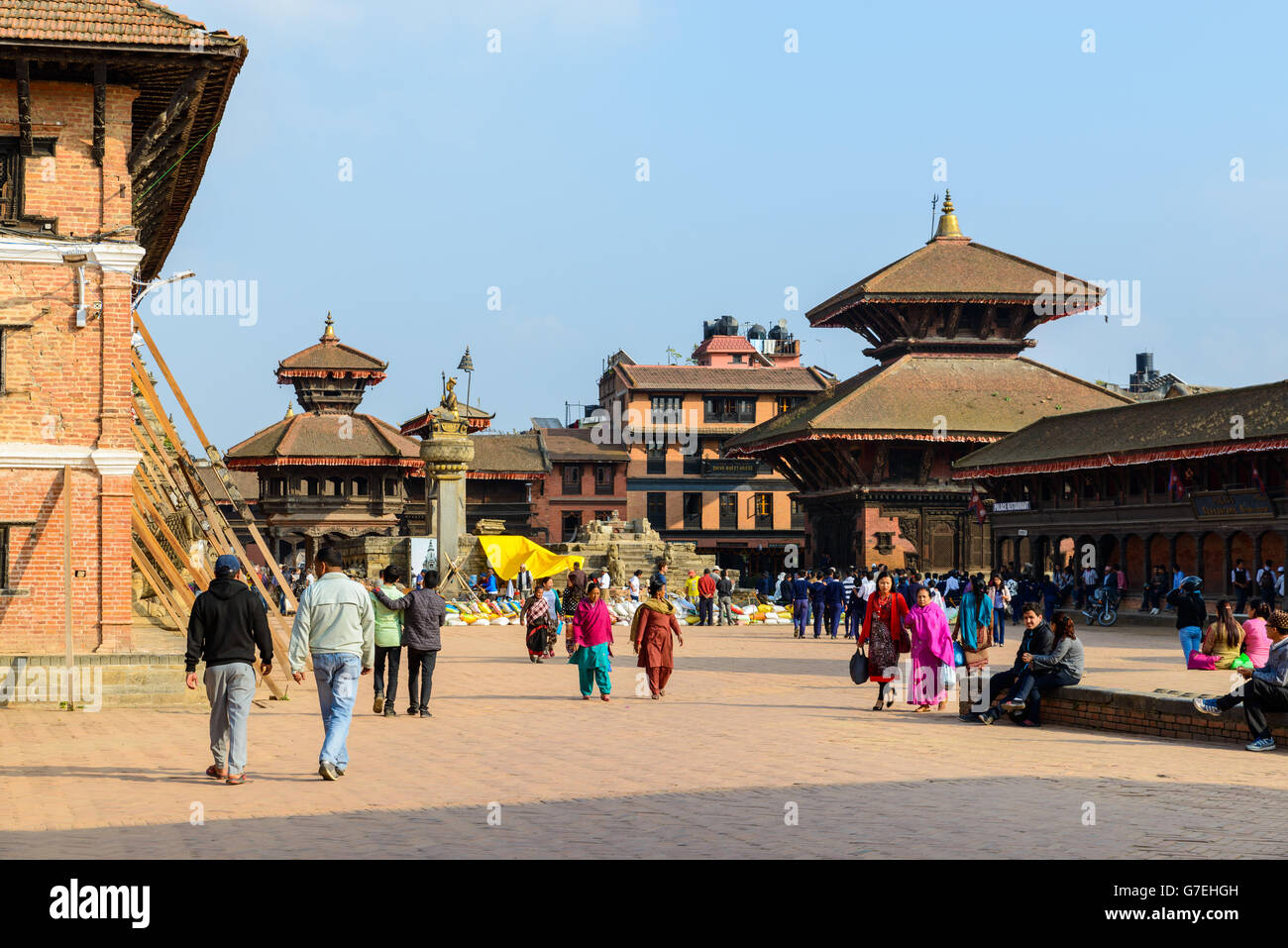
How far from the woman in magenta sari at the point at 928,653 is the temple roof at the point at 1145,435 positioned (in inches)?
708

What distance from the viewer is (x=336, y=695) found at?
11.6m

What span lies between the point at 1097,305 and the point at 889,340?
31.1 feet

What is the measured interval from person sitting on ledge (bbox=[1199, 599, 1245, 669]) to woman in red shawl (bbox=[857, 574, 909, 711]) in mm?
4169

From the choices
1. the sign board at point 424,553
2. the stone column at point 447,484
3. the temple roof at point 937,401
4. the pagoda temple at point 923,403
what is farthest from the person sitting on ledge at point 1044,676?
the temple roof at point 937,401

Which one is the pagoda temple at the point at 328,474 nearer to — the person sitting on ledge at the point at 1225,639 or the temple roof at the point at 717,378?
the temple roof at the point at 717,378

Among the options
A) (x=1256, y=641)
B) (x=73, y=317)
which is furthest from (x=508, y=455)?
(x=1256, y=641)

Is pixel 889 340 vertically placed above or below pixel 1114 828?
above

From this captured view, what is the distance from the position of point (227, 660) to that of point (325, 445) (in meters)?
60.8

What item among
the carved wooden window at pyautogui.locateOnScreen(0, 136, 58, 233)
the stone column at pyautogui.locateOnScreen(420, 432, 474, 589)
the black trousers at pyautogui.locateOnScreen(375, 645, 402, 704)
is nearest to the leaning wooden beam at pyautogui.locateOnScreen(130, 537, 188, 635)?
the carved wooden window at pyautogui.locateOnScreen(0, 136, 58, 233)

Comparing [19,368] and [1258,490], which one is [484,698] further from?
[1258,490]

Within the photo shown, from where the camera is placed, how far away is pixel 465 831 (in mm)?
9203

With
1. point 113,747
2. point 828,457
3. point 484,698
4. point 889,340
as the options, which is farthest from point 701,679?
point 889,340

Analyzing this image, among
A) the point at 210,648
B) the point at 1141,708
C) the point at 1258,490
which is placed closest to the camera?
the point at 210,648

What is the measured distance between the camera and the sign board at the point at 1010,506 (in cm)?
4547
